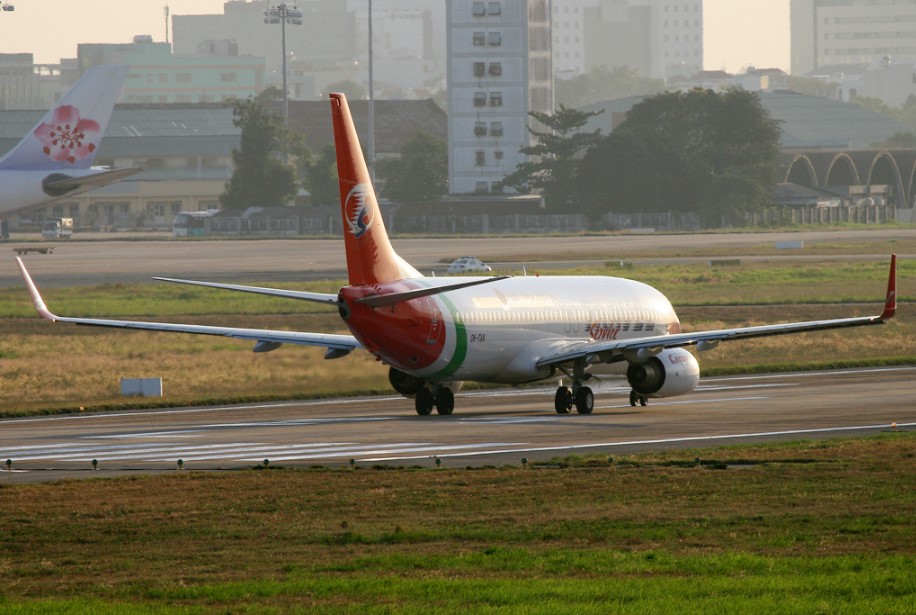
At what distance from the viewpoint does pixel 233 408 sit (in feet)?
159

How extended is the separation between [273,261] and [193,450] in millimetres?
85982

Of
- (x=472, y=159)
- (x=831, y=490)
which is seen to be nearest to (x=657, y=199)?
(x=472, y=159)

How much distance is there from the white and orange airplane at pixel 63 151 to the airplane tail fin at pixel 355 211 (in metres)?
33.4

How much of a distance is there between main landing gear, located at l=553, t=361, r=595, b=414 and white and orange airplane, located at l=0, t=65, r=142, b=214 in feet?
108

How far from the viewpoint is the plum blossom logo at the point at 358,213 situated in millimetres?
40344

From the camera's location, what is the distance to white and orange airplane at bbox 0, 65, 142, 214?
72.5m

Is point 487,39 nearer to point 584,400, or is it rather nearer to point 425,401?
point 584,400

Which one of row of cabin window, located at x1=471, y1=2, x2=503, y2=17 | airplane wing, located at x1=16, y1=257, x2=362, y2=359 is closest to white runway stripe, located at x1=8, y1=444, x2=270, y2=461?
airplane wing, located at x1=16, y1=257, x2=362, y2=359

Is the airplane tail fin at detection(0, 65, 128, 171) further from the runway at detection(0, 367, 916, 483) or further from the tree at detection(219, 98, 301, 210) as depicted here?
the tree at detection(219, 98, 301, 210)

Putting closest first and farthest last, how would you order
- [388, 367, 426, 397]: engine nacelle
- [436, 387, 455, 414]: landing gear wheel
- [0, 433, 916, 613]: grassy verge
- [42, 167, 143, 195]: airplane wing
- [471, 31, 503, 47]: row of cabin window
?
[0, 433, 916, 613]: grassy verge
[388, 367, 426, 397]: engine nacelle
[436, 387, 455, 414]: landing gear wheel
[42, 167, 143, 195]: airplane wing
[471, 31, 503, 47]: row of cabin window

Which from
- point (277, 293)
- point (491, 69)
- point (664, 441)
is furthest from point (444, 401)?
point (491, 69)

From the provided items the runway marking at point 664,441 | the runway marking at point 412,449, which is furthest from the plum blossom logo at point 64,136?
the runway marking at point 664,441

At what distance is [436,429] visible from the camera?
133 ft

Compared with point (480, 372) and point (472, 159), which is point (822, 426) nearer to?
point (480, 372)
